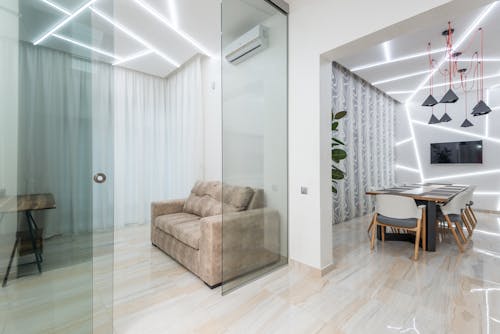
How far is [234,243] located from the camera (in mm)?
2146

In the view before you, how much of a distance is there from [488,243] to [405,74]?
3.37 m

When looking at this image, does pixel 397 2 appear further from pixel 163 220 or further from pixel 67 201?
pixel 163 220

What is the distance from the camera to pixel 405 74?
4.68 metres

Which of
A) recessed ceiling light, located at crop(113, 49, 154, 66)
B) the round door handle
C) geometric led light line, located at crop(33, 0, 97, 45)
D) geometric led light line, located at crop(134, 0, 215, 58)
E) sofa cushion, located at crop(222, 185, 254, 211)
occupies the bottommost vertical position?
sofa cushion, located at crop(222, 185, 254, 211)

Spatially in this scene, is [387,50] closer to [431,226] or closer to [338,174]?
[338,174]

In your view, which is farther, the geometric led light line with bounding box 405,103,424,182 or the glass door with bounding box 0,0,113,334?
the geometric led light line with bounding box 405,103,424,182

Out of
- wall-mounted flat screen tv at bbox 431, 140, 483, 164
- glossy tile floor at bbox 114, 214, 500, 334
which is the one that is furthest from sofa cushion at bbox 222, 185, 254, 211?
wall-mounted flat screen tv at bbox 431, 140, 483, 164

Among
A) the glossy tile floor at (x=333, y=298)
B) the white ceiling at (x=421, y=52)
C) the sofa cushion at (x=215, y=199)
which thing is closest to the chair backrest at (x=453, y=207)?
the glossy tile floor at (x=333, y=298)

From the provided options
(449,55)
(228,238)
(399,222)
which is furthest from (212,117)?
(449,55)

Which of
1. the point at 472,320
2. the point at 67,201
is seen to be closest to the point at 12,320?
the point at 67,201

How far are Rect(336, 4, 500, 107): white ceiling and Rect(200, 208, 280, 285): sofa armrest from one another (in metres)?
2.77

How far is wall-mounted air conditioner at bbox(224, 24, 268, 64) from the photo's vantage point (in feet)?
7.07

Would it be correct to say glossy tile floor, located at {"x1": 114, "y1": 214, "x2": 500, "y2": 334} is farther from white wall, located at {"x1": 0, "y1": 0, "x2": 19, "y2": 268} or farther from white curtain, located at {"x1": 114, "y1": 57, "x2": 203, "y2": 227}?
white curtain, located at {"x1": 114, "y1": 57, "x2": 203, "y2": 227}

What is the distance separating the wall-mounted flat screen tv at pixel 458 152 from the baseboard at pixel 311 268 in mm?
5820
